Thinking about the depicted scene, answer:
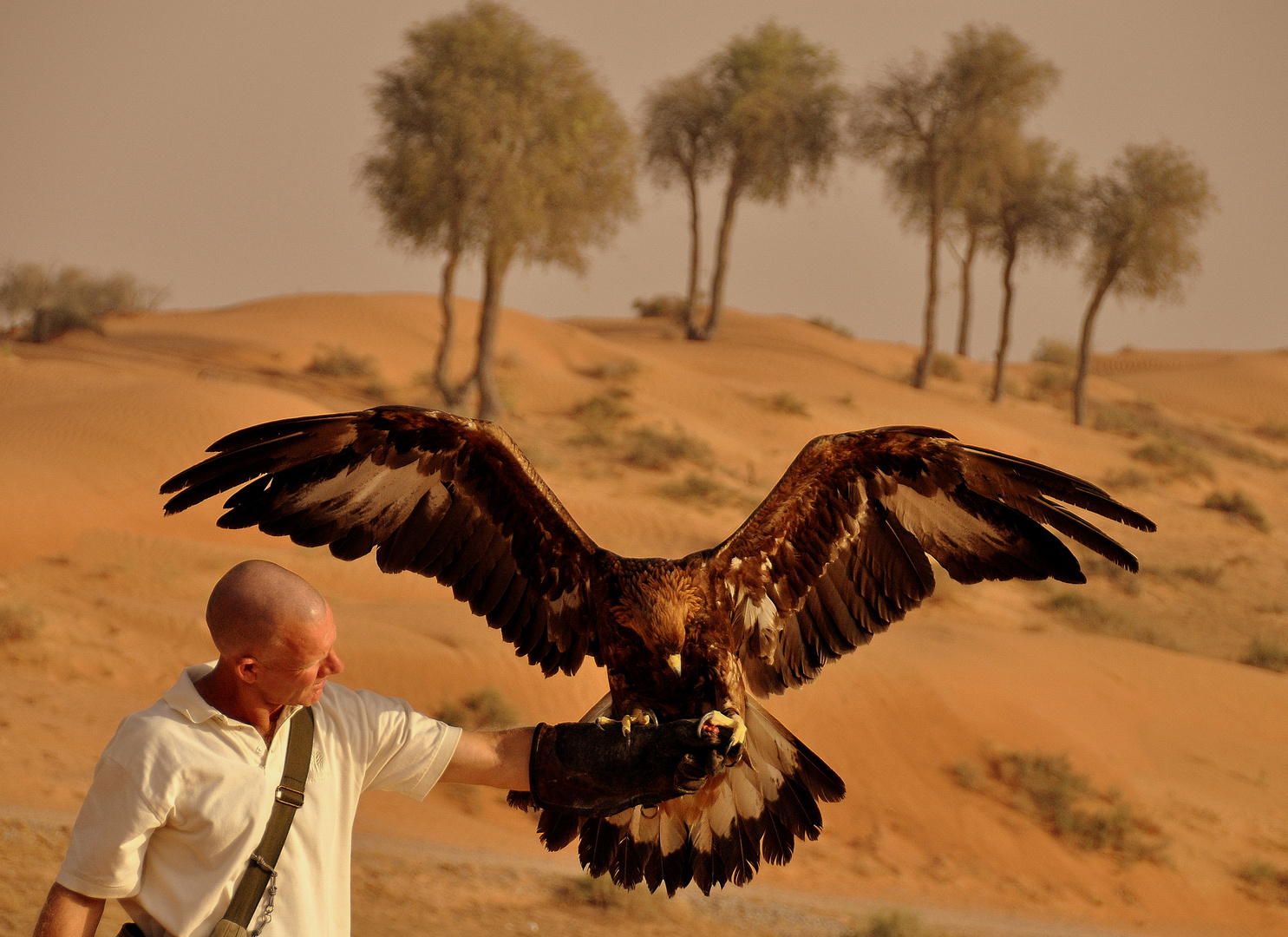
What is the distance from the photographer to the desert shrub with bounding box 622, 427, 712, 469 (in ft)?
66.0

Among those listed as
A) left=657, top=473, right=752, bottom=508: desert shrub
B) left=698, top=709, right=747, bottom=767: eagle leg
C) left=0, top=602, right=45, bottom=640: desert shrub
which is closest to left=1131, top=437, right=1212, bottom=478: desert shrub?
left=657, top=473, right=752, bottom=508: desert shrub

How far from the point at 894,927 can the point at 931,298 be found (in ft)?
90.7

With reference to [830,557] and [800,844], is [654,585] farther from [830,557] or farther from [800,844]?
[800,844]

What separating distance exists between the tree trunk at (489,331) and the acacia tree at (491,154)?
3cm

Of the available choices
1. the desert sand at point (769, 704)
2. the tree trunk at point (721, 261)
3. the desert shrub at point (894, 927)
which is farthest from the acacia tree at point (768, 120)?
the desert shrub at point (894, 927)

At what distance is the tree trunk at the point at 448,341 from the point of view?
74.0ft

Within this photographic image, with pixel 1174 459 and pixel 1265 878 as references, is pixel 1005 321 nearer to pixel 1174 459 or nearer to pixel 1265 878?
pixel 1174 459

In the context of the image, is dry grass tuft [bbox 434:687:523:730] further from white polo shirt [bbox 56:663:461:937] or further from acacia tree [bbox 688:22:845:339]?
acacia tree [bbox 688:22:845:339]

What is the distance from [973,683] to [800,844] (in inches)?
105

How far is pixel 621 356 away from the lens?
98.9 feet

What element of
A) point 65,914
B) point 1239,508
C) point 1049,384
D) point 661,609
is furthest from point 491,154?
point 1049,384

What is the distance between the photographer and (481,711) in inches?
352

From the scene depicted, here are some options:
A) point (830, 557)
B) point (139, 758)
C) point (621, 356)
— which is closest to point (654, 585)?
point (830, 557)

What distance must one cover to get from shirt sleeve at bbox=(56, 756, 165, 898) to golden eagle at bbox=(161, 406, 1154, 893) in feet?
4.13
